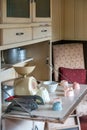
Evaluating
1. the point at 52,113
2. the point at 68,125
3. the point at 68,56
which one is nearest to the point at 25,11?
the point at 52,113

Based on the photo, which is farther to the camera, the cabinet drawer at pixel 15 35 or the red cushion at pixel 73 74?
the red cushion at pixel 73 74

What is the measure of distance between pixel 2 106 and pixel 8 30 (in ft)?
1.77

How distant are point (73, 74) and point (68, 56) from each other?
1.16 ft

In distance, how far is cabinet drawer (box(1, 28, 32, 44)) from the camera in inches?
70.0

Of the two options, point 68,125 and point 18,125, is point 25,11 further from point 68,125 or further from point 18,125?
point 68,125

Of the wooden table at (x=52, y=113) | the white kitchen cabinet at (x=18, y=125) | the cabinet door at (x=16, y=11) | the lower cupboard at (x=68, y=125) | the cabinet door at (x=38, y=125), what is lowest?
the lower cupboard at (x=68, y=125)

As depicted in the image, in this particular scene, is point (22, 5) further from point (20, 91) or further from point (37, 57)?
point (37, 57)

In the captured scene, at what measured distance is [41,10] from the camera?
253 centimetres

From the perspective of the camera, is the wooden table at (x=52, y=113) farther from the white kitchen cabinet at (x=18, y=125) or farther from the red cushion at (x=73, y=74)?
the red cushion at (x=73, y=74)

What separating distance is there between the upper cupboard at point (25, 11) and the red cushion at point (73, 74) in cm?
95

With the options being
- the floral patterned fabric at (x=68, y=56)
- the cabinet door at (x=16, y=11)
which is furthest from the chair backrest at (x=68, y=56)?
the cabinet door at (x=16, y=11)

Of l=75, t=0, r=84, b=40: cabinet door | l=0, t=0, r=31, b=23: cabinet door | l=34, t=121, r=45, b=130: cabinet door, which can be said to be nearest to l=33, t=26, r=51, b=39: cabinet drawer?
l=0, t=0, r=31, b=23: cabinet door

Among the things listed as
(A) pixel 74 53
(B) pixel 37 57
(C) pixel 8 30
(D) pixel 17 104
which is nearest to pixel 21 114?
(D) pixel 17 104

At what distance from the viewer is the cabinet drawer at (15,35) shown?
5.83ft
